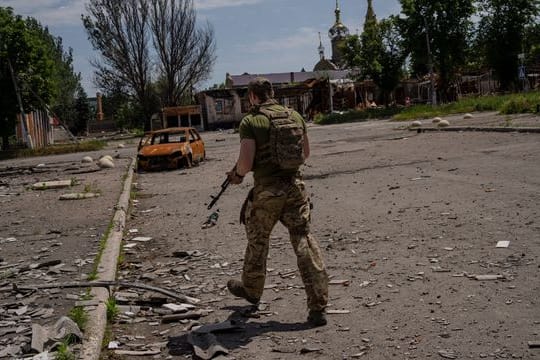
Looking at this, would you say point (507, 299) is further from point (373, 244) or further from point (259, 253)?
point (373, 244)

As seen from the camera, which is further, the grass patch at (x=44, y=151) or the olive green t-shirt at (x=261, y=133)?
the grass patch at (x=44, y=151)

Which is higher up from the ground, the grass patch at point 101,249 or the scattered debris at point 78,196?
the scattered debris at point 78,196

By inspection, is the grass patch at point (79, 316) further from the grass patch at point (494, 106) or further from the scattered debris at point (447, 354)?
the grass patch at point (494, 106)

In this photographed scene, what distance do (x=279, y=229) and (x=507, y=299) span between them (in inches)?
169

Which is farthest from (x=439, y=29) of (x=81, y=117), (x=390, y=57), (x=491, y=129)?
(x=81, y=117)

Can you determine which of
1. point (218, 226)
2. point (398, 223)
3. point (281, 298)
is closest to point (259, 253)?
point (281, 298)

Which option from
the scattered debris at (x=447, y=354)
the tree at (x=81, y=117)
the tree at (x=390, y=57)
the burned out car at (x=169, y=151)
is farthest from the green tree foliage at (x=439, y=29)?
the scattered debris at (x=447, y=354)

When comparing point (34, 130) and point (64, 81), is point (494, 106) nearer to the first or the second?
point (34, 130)

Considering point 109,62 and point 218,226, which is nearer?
point 218,226

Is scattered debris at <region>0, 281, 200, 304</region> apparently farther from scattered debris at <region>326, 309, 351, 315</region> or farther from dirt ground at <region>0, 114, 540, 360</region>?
scattered debris at <region>326, 309, 351, 315</region>

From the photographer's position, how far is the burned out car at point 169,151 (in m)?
20.9

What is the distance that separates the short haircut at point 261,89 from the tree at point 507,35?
52714 mm

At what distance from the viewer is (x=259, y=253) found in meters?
5.10

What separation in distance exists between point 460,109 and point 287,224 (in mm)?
33757
